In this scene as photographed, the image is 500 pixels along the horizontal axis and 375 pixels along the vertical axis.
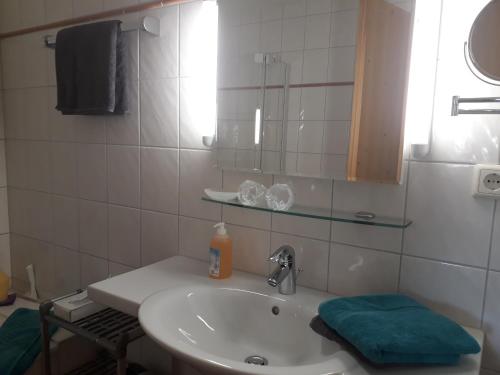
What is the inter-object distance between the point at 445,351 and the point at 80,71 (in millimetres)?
1486

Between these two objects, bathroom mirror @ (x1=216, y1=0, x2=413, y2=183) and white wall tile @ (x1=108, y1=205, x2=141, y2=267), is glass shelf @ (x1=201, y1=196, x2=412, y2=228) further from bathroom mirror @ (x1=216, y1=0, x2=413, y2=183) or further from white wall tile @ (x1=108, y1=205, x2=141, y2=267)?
white wall tile @ (x1=108, y1=205, x2=141, y2=267)

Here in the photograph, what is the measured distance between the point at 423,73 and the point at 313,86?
288mm

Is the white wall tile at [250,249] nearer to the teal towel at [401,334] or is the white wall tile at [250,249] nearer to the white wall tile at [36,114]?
the teal towel at [401,334]

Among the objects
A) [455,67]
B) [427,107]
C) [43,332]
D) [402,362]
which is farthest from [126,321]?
[455,67]

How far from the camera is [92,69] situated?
4.83 ft

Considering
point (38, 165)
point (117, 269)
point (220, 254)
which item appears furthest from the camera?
point (38, 165)

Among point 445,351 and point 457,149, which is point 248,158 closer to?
point 457,149

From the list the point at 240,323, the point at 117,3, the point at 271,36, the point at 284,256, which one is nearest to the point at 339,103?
the point at 271,36

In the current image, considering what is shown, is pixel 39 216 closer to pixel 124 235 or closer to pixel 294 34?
pixel 124 235

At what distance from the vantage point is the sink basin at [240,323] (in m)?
0.97

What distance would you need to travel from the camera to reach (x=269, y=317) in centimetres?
110

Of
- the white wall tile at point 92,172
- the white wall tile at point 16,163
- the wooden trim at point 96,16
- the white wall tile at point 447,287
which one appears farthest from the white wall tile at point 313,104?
the white wall tile at point 16,163

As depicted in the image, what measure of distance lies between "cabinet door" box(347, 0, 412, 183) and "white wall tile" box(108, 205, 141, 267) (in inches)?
35.9

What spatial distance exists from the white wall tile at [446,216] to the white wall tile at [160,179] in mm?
817
